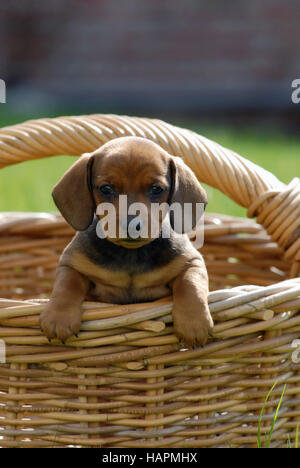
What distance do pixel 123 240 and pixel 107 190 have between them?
0.25 metres

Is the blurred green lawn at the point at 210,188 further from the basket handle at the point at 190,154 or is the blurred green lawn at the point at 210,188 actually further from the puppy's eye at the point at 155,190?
the puppy's eye at the point at 155,190

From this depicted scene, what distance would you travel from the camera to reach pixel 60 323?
7.32ft

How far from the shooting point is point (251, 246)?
13.0 feet

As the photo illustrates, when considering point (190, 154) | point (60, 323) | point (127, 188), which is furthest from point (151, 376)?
point (190, 154)

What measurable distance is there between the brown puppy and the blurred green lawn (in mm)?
2899

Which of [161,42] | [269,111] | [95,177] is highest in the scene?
[95,177]

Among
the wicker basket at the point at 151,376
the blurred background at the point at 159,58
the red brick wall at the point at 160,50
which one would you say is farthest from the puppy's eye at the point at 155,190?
the red brick wall at the point at 160,50

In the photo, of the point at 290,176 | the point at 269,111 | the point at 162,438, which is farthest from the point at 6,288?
the point at 269,111

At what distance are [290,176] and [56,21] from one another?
6333mm

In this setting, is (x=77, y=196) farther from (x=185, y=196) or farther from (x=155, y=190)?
(x=185, y=196)

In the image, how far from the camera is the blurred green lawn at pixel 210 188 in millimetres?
5887

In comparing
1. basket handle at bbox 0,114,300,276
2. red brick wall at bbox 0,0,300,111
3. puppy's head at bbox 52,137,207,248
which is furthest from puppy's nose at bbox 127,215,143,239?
red brick wall at bbox 0,0,300,111

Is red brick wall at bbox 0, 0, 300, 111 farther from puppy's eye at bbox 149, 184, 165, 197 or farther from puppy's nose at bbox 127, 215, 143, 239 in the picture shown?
puppy's nose at bbox 127, 215, 143, 239
